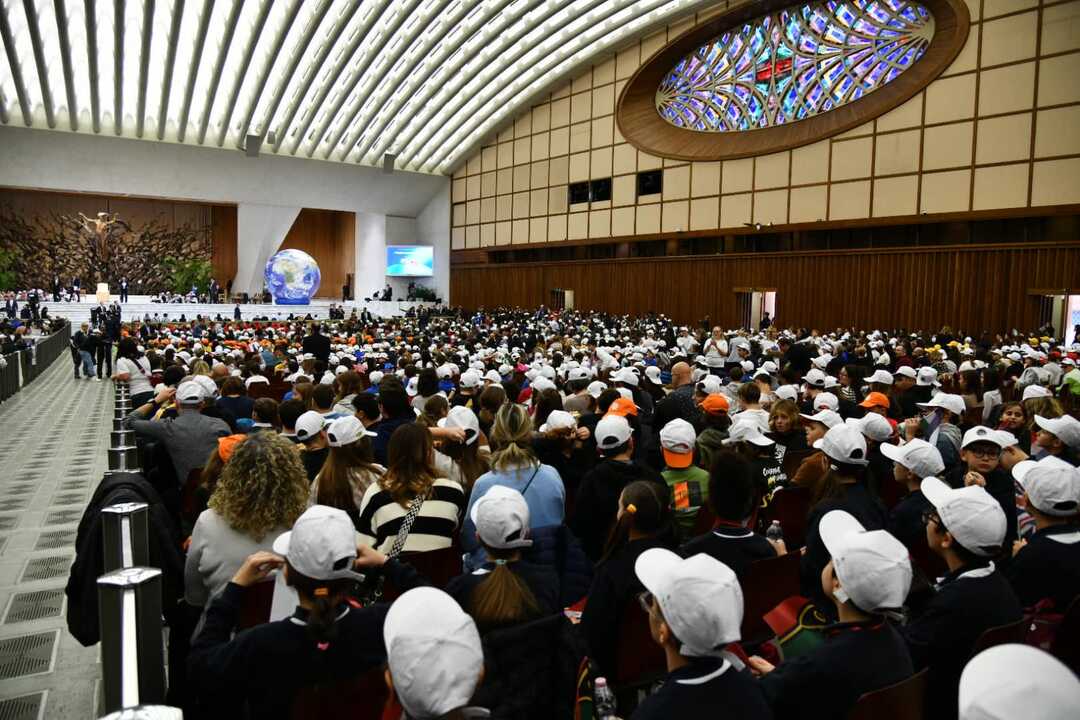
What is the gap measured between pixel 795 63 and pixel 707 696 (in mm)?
31072

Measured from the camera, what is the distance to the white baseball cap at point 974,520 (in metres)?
2.84

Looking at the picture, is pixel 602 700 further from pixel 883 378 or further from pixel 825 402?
pixel 883 378

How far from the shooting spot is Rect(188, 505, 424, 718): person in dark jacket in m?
2.28

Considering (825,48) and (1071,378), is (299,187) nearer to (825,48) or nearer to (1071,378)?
(825,48)

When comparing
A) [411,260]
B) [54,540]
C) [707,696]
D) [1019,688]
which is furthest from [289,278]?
[1019,688]

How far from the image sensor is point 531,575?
9.52 ft

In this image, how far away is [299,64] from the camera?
33438 mm

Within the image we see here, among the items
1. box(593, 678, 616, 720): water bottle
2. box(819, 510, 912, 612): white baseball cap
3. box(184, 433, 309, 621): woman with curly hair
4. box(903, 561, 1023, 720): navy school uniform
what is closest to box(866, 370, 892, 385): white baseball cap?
box(903, 561, 1023, 720): navy school uniform

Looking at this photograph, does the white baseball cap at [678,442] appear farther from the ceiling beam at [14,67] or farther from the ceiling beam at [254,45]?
the ceiling beam at [14,67]

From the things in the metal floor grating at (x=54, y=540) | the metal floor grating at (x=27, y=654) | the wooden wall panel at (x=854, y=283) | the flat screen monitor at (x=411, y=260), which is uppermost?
the flat screen monitor at (x=411, y=260)

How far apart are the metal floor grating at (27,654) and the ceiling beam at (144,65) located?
2796 centimetres

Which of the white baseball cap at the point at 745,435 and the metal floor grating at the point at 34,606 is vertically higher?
the white baseball cap at the point at 745,435

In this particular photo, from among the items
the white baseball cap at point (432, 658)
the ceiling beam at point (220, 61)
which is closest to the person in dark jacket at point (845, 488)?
the white baseball cap at point (432, 658)

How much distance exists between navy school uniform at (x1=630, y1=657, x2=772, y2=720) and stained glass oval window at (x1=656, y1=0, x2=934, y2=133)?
28.8m
